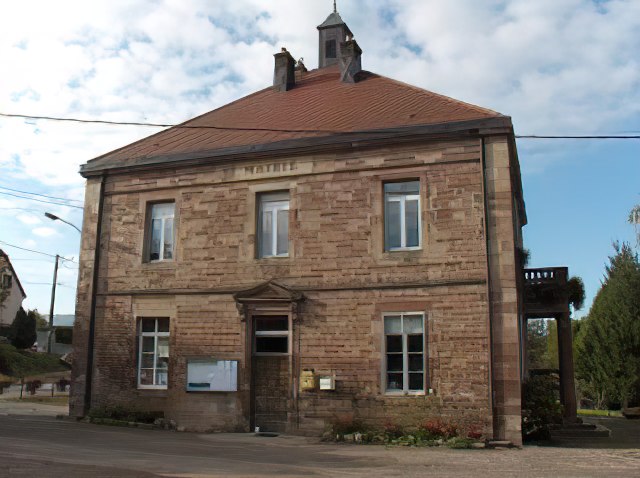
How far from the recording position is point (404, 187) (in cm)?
1594

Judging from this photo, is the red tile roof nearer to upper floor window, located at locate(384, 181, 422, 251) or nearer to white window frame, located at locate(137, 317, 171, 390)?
upper floor window, located at locate(384, 181, 422, 251)

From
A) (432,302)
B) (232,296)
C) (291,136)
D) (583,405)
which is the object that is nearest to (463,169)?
(432,302)

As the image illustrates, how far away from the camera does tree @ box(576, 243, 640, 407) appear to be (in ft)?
85.1

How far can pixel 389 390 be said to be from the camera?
1517cm

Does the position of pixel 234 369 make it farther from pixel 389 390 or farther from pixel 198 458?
pixel 198 458

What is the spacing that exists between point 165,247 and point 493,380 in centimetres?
911

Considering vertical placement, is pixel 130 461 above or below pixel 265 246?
below

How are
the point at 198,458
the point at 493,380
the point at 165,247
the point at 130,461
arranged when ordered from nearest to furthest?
the point at 130,461
the point at 198,458
the point at 493,380
the point at 165,247

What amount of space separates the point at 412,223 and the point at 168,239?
664cm

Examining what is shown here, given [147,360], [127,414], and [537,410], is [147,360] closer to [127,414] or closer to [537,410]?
[127,414]

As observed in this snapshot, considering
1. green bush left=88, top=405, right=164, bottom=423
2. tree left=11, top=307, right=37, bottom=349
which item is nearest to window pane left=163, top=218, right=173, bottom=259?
green bush left=88, top=405, right=164, bottom=423

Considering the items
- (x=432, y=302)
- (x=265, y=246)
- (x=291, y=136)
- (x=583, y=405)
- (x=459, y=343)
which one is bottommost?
(x=583, y=405)

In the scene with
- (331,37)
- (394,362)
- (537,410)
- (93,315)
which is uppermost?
(331,37)

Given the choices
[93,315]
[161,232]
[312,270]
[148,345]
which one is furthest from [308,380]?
[93,315]
